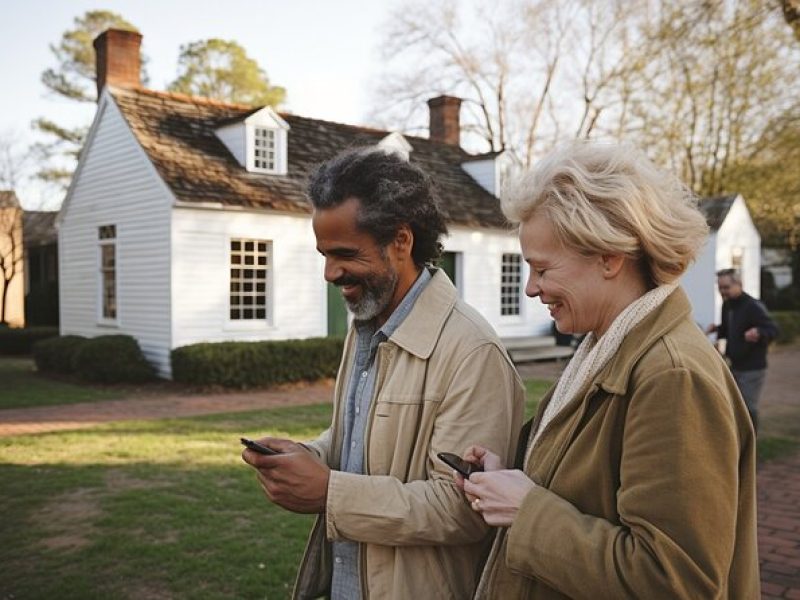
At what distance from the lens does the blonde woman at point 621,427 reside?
143cm

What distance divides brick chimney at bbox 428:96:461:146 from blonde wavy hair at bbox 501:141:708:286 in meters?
22.6

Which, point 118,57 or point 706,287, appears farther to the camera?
point 706,287

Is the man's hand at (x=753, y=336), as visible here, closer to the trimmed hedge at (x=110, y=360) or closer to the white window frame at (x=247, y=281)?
the white window frame at (x=247, y=281)

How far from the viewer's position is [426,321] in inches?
83.5

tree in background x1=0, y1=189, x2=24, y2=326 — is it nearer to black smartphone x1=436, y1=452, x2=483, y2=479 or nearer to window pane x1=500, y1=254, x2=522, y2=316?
window pane x1=500, y1=254, x2=522, y2=316

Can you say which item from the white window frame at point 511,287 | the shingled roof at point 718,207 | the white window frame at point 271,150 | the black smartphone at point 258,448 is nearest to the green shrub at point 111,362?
the white window frame at point 271,150

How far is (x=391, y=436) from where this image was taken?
2059 mm

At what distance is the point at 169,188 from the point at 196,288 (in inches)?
80.3

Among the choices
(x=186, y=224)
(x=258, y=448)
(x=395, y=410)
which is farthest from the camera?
(x=186, y=224)

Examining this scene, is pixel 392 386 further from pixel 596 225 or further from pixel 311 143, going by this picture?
pixel 311 143

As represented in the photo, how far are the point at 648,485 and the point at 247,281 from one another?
14.0m

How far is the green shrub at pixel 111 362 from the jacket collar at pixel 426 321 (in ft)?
42.3

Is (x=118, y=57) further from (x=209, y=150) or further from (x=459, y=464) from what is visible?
(x=459, y=464)

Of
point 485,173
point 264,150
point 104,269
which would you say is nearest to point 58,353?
point 104,269
